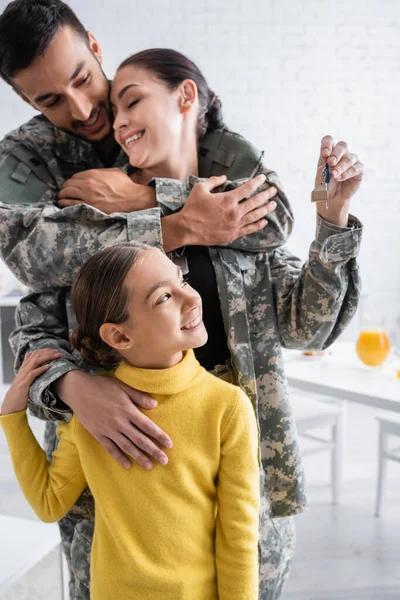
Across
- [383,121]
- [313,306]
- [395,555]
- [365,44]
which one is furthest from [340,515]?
[365,44]

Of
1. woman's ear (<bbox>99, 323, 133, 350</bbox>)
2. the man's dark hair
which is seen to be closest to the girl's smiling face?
woman's ear (<bbox>99, 323, 133, 350</bbox>)

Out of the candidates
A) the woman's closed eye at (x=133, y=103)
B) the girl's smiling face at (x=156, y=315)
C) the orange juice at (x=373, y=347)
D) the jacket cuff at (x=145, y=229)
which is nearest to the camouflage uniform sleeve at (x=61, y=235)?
the jacket cuff at (x=145, y=229)

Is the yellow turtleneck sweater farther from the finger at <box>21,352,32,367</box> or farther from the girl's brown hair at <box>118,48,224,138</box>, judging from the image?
the girl's brown hair at <box>118,48,224,138</box>

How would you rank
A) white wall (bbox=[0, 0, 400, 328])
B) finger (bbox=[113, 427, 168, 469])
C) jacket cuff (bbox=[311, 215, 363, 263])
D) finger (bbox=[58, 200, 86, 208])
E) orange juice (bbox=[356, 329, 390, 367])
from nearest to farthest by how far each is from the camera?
finger (bbox=[113, 427, 168, 469]) → jacket cuff (bbox=[311, 215, 363, 263]) → finger (bbox=[58, 200, 86, 208]) → orange juice (bbox=[356, 329, 390, 367]) → white wall (bbox=[0, 0, 400, 328])

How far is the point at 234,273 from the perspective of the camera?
1033 mm

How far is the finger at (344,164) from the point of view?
905 millimetres

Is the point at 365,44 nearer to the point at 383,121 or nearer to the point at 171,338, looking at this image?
the point at 383,121

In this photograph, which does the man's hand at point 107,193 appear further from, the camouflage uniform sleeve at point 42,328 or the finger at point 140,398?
the finger at point 140,398

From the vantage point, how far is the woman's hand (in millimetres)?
960

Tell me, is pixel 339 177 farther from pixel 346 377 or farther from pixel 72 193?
pixel 346 377

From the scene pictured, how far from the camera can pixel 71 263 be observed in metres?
0.99

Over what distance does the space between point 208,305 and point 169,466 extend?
29cm

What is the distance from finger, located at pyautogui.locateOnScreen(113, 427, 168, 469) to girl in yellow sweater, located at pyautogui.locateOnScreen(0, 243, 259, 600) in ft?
0.08

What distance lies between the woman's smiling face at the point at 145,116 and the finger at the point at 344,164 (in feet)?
1.09
